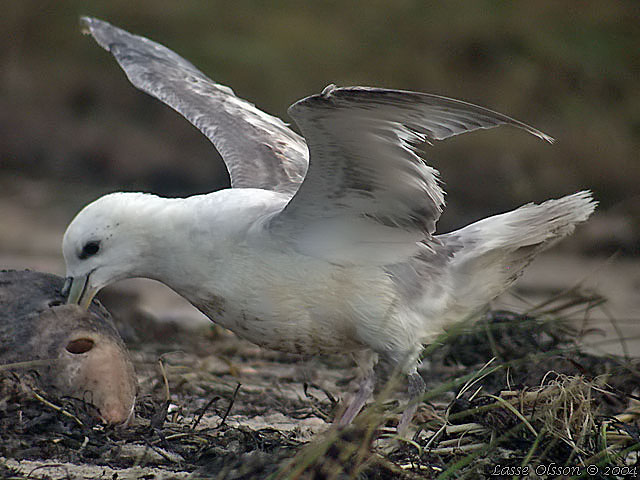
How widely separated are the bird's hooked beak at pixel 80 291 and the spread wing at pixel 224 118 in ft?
3.80

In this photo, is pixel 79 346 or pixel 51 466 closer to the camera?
pixel 51 466

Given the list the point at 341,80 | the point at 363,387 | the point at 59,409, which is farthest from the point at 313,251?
the point at 341,80

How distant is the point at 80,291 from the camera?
3.73 meters

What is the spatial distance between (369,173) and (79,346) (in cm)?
128

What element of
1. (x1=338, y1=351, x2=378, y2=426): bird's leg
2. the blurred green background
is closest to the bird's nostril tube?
(x1=338, y1=351, x2=378, y2=426): bird's leg

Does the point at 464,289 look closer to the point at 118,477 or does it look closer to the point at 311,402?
the point at 311,402

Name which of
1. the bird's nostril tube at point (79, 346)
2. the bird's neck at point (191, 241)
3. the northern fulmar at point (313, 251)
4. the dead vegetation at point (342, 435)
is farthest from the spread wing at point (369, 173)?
the bird's nostril tube at point (79, 346)

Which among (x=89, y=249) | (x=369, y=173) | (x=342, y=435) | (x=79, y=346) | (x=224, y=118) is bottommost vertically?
(x=79, y=346)

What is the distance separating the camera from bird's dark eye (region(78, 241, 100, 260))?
3740 mm

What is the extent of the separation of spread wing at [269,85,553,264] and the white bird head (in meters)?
0.56

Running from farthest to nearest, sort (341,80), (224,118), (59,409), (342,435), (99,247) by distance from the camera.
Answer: (341,80) < (224,118) < (99,247) < (59,409) < (342,435)

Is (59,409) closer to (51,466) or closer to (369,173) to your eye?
(51,466)

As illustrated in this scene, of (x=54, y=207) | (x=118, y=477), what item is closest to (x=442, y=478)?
(x=118, y=477)

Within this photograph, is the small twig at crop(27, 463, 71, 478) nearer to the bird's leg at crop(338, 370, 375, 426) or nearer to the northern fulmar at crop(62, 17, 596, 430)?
the northern fulmar at crop(62, 17, 596, 430)
